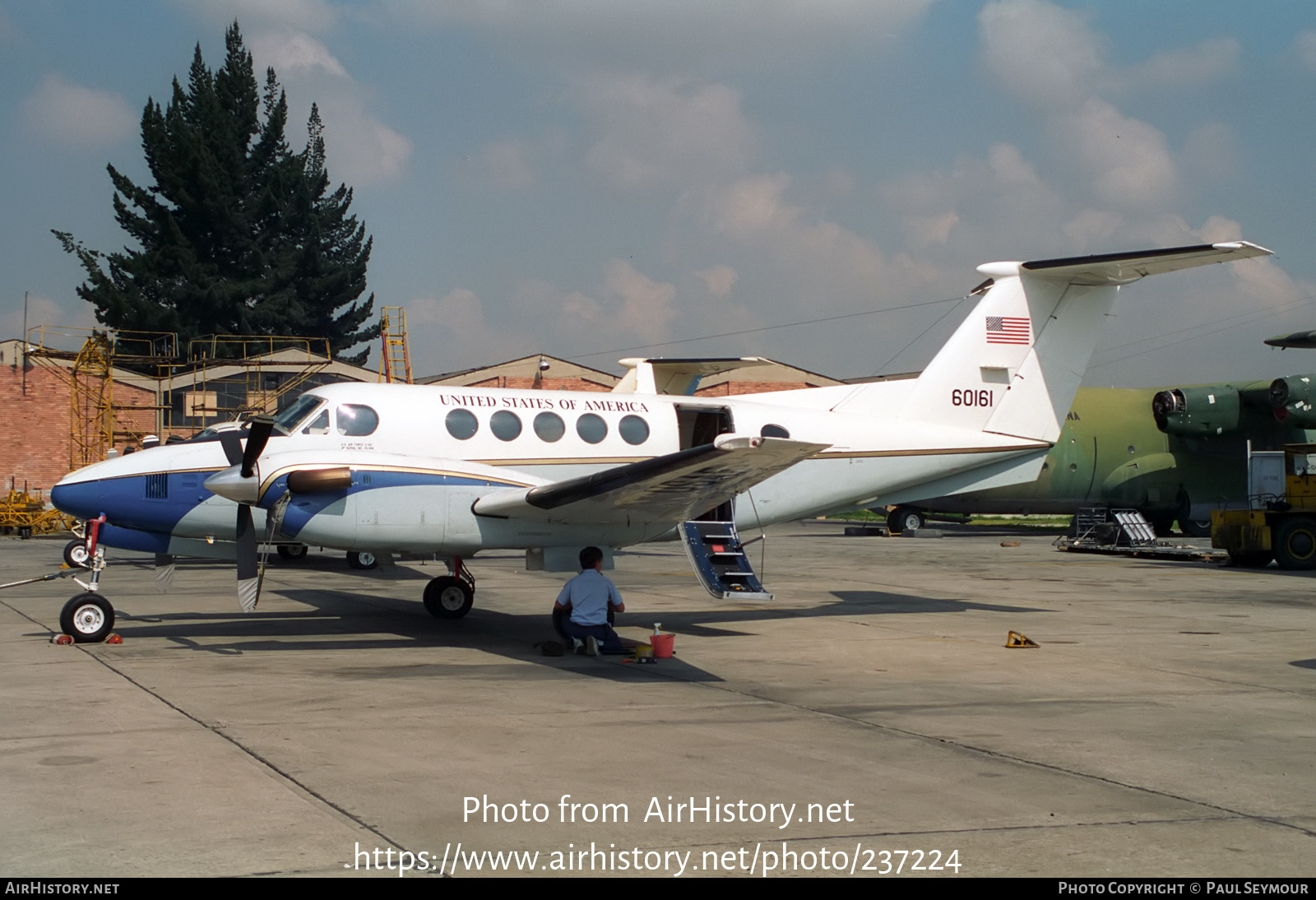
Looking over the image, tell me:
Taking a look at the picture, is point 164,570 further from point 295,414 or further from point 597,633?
point 597,633

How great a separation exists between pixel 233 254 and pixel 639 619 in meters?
50.4

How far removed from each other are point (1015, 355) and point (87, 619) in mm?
12347

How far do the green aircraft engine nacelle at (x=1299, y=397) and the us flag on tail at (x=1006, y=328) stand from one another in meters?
16.1

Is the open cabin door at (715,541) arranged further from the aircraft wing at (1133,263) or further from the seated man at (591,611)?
the aircraft wing at (1133,263)

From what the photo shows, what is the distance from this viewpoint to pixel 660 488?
11.7 metres

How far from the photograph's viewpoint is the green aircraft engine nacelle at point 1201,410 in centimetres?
3272

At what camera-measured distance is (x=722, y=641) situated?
42.2ft

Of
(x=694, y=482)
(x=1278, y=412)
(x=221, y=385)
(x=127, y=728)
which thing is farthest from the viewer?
(x=221, y=385)

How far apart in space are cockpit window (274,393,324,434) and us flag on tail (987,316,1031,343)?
930 centimetres

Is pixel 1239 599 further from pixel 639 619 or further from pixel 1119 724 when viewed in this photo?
pixel 1119 724

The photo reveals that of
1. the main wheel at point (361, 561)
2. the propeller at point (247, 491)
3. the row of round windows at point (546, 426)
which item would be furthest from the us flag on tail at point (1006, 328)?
the main wheel at point (361, 561)

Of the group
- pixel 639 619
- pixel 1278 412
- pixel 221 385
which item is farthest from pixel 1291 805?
pixel 221 385

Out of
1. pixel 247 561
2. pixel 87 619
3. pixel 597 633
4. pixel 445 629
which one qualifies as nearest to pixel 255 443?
pixel 247 561

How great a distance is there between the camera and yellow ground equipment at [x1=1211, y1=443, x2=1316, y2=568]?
23625 mm
